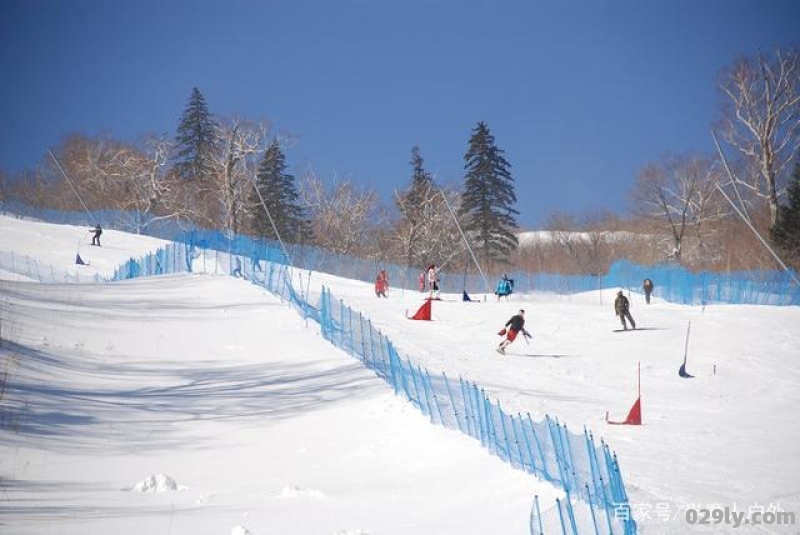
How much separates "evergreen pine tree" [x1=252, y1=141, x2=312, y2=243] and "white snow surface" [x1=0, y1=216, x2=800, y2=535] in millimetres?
42521

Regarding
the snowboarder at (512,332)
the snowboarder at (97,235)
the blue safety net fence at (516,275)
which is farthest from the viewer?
the snowboarder at (97,235)

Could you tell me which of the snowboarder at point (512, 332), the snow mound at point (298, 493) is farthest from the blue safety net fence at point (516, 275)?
the snow mound at point (298, 493)

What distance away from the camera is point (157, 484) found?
9.93 m

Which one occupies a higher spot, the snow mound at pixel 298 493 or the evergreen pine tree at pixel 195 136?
the evergreen pine tree at pixel 195 136

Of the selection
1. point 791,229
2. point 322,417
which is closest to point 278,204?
point 791,229

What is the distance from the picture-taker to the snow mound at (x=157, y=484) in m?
9.84

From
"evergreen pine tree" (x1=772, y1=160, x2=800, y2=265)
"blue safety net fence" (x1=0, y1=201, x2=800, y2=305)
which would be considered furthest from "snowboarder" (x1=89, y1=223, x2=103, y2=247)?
"evergreen pine tree" (x1=772, y1=160, x2=800, y2=265)

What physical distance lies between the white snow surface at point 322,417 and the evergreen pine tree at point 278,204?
42.5 m

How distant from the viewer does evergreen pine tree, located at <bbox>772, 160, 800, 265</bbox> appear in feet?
136

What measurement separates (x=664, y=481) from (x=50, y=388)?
11878 mm

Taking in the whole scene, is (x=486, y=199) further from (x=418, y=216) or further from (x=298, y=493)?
(x=298, y=493)

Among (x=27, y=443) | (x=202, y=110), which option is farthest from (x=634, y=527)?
(x=202, y=110)

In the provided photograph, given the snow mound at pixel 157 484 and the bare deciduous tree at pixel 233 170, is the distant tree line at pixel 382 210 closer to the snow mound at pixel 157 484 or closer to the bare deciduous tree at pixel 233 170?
the bare deciduous tree at pixel 233 170

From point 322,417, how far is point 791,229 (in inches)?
1473
